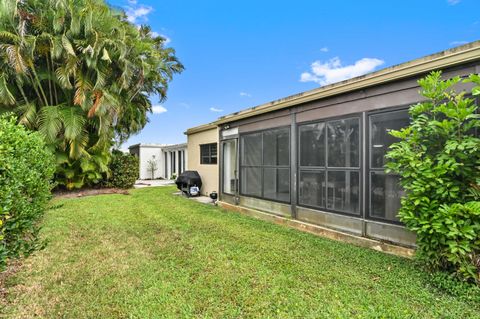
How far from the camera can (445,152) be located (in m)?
3.07

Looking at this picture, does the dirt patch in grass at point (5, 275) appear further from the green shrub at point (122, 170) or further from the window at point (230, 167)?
the green shrub at point (122, 170)

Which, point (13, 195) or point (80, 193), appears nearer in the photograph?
point (13, 195)

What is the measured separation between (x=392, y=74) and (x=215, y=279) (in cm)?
428

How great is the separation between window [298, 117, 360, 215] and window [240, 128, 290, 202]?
20.6 inches

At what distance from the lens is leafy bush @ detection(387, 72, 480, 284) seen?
9.59ft

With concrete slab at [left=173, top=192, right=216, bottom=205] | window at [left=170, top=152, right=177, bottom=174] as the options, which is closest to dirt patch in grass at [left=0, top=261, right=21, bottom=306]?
A: concrete slab at [left=173, top=192, right=216, bottom=205]

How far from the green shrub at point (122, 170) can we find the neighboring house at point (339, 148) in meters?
8.01

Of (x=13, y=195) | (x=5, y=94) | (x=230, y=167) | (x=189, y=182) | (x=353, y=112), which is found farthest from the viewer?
(x=189, y=182)

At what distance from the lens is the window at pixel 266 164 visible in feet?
20.8

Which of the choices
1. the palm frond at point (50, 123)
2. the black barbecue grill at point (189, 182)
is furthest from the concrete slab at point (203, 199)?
the palm frond at point (50, 123)

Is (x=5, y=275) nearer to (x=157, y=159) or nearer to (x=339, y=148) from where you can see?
(x=339, y=148)

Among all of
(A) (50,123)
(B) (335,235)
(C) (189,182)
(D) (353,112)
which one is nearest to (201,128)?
(C) (189,182)

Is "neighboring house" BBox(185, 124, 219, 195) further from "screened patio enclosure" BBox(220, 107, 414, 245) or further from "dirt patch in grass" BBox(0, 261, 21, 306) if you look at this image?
"dirt patch in grass" BBox(0, 261, 21, 306)

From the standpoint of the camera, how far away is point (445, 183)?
10.1 ft
